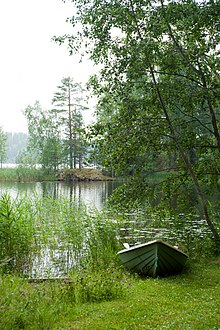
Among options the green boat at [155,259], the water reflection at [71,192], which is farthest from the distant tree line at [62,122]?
the green boat at [155,259]

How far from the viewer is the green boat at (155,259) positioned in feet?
22.2

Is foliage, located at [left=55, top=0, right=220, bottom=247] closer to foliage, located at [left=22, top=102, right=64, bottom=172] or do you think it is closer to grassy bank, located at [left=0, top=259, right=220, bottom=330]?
grassy bank, located at [left=0, top=259, right=220, bottom=330]

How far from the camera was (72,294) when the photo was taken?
5734 mm

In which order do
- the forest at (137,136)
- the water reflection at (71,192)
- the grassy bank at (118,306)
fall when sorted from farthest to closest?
1. the water reflection at (71,192)
2. the forest at (137,136)
3. the grassy bank at (118,306)

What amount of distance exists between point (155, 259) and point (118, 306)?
182cm

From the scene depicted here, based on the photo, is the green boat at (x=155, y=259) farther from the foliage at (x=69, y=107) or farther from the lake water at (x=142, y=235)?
the foliage at (x=69, y=107)

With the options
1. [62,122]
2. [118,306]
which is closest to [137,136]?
[118,306]

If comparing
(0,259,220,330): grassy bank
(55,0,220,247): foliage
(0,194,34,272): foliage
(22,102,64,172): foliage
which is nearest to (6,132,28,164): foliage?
(22,102,64,172): foliage

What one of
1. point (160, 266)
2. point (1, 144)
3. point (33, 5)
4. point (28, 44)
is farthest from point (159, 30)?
point (28, 44)

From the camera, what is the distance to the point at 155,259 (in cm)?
682

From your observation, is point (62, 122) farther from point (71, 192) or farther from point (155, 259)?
point (155, 259)

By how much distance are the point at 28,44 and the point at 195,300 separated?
175ft

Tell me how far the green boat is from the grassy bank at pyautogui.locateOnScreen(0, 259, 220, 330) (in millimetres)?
356

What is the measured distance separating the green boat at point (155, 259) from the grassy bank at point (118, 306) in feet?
1.17
